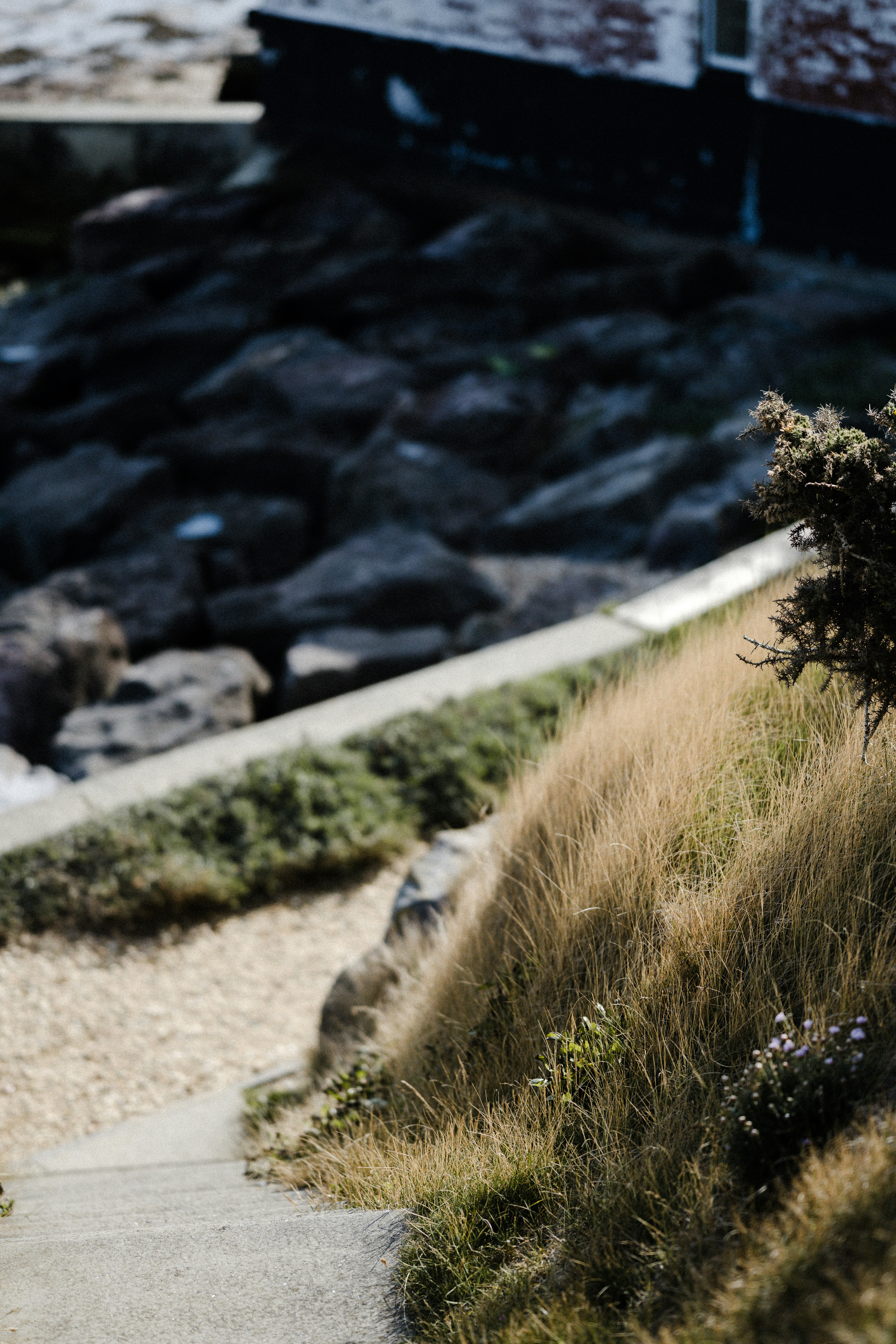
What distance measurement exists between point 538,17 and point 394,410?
4564 mm

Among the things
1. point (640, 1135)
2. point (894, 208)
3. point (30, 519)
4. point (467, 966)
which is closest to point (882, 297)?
point (894, 208)

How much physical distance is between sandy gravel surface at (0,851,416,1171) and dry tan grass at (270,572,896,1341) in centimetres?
103

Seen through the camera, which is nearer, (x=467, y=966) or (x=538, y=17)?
(x=467, y=966)

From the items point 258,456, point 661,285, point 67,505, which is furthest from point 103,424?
point 661,285

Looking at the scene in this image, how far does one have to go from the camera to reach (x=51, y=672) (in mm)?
5949

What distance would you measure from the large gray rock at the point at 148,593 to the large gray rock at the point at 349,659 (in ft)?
3.23

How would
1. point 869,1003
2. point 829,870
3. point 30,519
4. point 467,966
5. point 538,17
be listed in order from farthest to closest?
point 538,17
point 30,519
point 467,966
point 829,870
point 869,1003

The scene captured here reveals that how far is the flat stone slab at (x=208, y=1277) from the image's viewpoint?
1927 mm

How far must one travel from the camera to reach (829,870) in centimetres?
219

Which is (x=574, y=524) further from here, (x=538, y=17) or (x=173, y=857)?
(x=538, y=17)

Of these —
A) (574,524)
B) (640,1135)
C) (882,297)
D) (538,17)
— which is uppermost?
(538,17)

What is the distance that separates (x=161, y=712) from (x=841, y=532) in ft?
13.9

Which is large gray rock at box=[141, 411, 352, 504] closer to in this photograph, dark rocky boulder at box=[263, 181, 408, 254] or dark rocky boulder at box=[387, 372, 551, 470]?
dark rocky boulder at box=[387, 372, 551, 470]

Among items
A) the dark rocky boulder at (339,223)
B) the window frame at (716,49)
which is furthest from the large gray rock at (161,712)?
the dark rocky boulder at (339,223)
